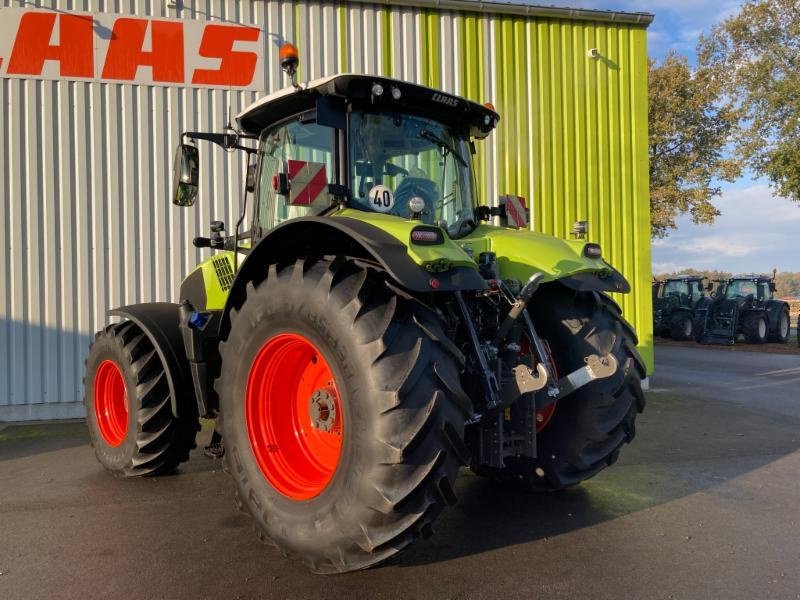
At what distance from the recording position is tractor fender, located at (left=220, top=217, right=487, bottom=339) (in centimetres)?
271

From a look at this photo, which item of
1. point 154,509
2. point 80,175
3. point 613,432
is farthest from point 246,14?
point 613,432

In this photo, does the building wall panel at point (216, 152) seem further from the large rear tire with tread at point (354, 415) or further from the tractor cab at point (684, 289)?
the tractor cab at point (684, 289)

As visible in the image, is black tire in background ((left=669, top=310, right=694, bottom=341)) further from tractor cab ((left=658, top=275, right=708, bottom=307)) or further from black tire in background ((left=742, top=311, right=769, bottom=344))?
black tire in background ((left=742, top=311, right=769, bottom=344))

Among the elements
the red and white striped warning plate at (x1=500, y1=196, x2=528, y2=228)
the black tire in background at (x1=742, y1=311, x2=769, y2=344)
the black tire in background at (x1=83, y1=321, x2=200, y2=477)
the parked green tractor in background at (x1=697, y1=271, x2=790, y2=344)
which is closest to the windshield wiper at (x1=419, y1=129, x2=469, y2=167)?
the red and white striped warning plate at (x1=500, y1=196, x2=528, y2=228)

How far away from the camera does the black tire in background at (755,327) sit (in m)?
18.5

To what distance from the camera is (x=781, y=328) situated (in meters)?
18.9

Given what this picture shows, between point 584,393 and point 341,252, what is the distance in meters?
1.61

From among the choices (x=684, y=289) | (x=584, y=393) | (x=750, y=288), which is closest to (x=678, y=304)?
(x=684, y=289)

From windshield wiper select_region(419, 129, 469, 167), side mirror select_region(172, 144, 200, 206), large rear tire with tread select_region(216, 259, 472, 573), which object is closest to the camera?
large rear tire with tread select_region(216, 259, 472, 573)

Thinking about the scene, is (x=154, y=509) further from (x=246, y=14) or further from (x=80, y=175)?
(x=246, y=14)

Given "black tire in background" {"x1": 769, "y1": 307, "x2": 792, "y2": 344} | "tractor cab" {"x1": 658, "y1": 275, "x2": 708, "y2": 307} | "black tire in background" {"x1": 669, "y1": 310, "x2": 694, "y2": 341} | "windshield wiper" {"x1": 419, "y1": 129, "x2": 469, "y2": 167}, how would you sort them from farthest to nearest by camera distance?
"tractor cab" {"x1": 658, "y1": 275, "x2": 708, "y2": 307} → "black tire in background" {"x1": 669, "y1": 310, "x2": 694, "y2": 341} → "black tire in background" {"x1": 769, "y1": 307, "x2": 792, "y2": 344} → "windshield wiper" {"x1": 419, "y1": 129, "x2": 469, "y2": 167}

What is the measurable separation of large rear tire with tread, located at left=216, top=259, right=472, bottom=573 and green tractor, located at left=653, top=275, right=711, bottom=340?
63.2ft

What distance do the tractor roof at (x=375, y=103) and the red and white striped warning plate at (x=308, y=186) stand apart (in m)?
0.44

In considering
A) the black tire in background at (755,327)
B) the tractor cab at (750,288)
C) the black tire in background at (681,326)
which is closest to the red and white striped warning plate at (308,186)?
the black tire in background at (755,327)
